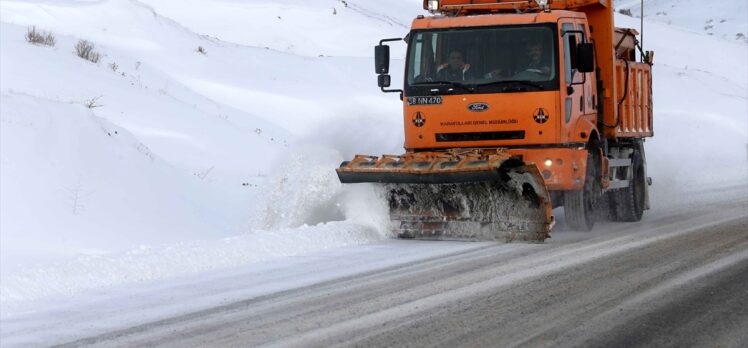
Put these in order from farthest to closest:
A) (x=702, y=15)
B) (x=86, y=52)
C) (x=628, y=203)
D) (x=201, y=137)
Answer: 1. (x=702, y=15)
2. (x=86, y=52)
3. (x=201, y=137)
4. (x=628, y=203)

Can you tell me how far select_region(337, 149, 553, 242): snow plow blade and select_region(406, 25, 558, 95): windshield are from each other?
2.70ft

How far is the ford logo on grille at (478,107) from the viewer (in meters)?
13.6

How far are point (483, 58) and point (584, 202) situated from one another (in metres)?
2.09

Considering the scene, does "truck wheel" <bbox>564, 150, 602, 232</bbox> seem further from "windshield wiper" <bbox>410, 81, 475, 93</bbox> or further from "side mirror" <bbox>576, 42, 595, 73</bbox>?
"windshield wiper" <bbox>410, 81, 475, 93</bbox>

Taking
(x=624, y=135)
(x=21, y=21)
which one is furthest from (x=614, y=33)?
(x=21, y=21)

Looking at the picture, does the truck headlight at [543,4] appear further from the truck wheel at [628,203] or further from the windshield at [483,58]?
the truck wheel at [628,203]

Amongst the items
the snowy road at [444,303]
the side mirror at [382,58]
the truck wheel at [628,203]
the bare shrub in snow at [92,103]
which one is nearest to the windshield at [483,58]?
the side mirror at [382,58]

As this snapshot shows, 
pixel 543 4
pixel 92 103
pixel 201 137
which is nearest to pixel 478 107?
pixel 543 4

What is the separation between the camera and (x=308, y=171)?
1477 centimetres

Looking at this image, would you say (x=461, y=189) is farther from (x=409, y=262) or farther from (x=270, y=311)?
(x=270, y=311)

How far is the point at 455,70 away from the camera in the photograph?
13867 mm

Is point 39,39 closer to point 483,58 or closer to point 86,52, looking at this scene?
point 86,52

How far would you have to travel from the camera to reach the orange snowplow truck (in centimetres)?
1291

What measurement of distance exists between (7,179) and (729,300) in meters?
8.17
